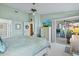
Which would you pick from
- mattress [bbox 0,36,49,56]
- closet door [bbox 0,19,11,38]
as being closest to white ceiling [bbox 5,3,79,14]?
closet door [bbox 0,19,11,38]

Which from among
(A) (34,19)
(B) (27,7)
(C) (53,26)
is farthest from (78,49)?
(B) (27,7)

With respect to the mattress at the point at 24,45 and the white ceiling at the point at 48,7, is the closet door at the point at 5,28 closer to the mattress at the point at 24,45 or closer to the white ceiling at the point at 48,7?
the mattress at the point at 24,45

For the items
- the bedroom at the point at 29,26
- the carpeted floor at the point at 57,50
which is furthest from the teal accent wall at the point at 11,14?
the carpeted floor at the point at 57,50

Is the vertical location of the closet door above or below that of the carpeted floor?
above

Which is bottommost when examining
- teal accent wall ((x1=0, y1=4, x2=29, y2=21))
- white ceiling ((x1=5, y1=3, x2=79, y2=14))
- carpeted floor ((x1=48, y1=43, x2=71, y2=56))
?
carpeted floor ((x1=48, y1=43, x2=71, y2=56))

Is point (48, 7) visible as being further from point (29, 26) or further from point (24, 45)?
point (24, 45)

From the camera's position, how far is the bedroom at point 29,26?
7.02 ft

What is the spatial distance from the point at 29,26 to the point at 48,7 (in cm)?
48

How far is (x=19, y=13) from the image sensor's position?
222 centimetres

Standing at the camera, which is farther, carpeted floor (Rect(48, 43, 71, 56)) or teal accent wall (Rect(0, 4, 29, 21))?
carpeted floor (Rect(48, 43, 71, 56))

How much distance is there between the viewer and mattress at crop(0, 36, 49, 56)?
2.09 m

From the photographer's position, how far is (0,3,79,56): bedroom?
2.14 m

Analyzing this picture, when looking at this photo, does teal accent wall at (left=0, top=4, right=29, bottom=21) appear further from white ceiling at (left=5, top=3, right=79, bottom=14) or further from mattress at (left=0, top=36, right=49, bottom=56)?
mattress at (left=0, top=36, right=49, bottom=56)

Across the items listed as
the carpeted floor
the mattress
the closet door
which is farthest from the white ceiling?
the carpeted floor
